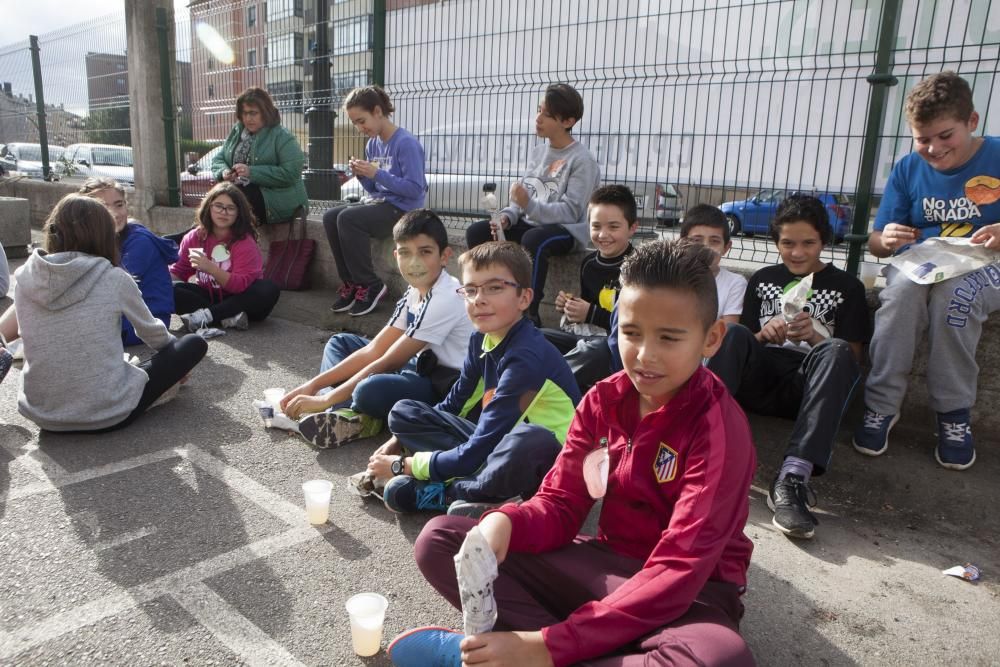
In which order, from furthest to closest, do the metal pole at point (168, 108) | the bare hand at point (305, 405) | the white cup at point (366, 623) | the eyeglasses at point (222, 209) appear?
the metal pole at point (168, 108) → the eyeglasses at point (222, 209) → the bare hand at point (305, 405) → the white cup at point (366, 623)

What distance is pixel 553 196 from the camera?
4.77 metres

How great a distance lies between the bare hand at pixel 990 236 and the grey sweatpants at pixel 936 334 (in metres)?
0.14

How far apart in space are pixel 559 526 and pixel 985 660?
4.29 ft

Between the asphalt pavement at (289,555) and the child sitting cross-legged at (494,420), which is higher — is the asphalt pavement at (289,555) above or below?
below

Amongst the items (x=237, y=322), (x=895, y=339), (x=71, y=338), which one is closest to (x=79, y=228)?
(x=71, y=338)

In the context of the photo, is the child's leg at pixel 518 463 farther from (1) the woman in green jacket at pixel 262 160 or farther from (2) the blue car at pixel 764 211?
(1) the woman in green jacket at pixel 262 160

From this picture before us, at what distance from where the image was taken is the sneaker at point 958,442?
318 centimetres

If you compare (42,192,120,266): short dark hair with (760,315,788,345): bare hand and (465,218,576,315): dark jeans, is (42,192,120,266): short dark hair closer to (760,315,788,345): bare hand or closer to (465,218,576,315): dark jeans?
(465,218,576,315): dark jeans

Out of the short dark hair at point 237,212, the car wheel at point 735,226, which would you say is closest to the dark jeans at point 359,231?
the short dark hair at point 237,212

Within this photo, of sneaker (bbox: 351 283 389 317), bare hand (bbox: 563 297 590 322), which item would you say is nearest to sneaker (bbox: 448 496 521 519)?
bare hand (bbox: 563 297 590 322)

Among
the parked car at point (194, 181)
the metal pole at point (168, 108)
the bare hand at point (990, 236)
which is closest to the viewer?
the bare hand at point (990, 236)

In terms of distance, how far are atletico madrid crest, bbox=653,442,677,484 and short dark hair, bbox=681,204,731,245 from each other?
6.51ft

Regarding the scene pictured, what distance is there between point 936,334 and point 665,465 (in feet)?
6.64

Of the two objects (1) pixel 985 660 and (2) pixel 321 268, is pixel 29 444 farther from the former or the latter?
(1) pixel 985 660
